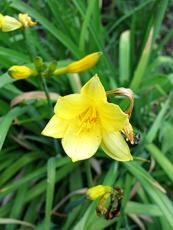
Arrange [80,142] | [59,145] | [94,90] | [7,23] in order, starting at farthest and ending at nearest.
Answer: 1. [59,145]
2. [7,23]
3. [80,142]
4. [94,90]

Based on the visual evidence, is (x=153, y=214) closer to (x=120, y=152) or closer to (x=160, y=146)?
(x=160, y=146)

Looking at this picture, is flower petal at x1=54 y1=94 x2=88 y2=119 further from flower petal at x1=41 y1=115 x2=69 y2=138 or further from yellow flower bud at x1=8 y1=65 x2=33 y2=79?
yellow flower bud at x1=8 y1=65 x2=33 y2=79

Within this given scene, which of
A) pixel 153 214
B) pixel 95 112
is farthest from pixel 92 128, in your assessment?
pixel 153 214

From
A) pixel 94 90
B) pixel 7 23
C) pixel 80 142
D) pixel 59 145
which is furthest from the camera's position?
pixel 59 145

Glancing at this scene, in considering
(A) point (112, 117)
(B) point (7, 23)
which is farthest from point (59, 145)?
(A) point (112, 117)

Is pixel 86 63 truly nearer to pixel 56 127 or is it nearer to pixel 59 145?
pixel 56 127

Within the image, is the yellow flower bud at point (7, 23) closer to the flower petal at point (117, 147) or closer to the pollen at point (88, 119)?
the pollen at point (88, 119)
